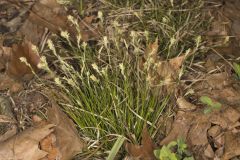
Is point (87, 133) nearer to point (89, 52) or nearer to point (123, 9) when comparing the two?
point (89, 52)

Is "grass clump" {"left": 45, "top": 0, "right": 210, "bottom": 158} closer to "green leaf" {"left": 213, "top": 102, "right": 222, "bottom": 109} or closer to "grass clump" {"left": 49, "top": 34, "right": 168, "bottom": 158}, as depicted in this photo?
"grass clump" {"left": 49, "top": 34, "right": 168, "bottom": 158}

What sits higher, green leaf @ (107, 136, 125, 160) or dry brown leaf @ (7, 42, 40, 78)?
dry brown leaf @ (7, 42, 40, 78)

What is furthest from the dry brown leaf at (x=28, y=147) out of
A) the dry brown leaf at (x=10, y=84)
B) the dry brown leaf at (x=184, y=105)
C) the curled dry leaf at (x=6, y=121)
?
the dry brown leaf at (x=184, y=105)

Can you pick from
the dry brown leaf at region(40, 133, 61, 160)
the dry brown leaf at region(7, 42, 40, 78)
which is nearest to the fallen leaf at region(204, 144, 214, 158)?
the dry brown leaf at region(40, 133, 61, 160)

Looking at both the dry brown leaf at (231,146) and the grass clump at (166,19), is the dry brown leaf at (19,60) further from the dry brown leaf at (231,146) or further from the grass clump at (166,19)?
the dry brown leaf at (231,146)

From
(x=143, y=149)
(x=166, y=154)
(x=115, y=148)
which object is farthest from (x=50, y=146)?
(x=166, y=154)
